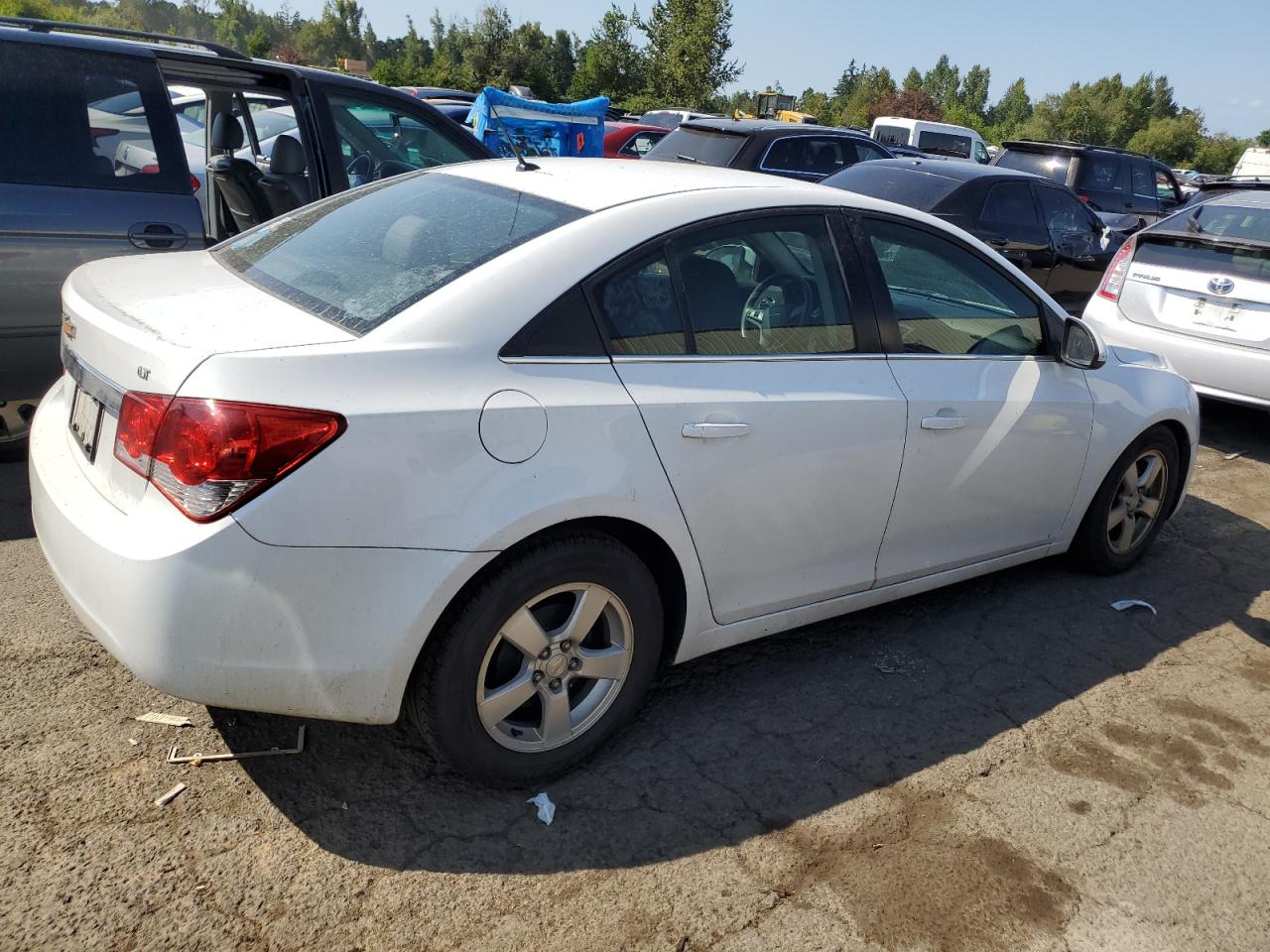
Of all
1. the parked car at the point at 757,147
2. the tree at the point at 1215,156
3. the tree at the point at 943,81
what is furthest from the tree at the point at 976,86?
the parked car at the point at 757,147

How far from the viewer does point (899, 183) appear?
839 centimetres

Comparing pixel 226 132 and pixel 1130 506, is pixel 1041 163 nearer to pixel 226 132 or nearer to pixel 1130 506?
pixel 1130 506

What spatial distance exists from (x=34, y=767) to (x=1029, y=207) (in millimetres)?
8648

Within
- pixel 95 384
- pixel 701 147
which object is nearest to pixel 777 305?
pixel 95 384

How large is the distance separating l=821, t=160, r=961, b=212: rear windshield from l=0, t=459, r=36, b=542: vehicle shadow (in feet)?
20.1

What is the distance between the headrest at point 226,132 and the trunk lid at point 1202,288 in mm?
5660

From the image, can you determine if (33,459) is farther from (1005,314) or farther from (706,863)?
(1005,314)

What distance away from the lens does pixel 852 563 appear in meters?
3.44

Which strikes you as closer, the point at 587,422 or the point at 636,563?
the point at 587,422

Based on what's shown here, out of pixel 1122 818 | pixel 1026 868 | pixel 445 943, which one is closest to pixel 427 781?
pixel 445 943

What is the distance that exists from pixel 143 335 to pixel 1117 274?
657 centimetres

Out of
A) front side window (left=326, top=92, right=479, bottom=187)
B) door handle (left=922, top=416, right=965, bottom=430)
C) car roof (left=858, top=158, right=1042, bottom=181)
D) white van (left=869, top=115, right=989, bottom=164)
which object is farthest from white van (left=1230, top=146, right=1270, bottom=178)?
door handle (left=922, top=416, right=965, bottom=430)

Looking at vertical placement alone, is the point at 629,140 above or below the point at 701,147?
below

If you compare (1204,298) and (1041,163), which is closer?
(1204,298)
